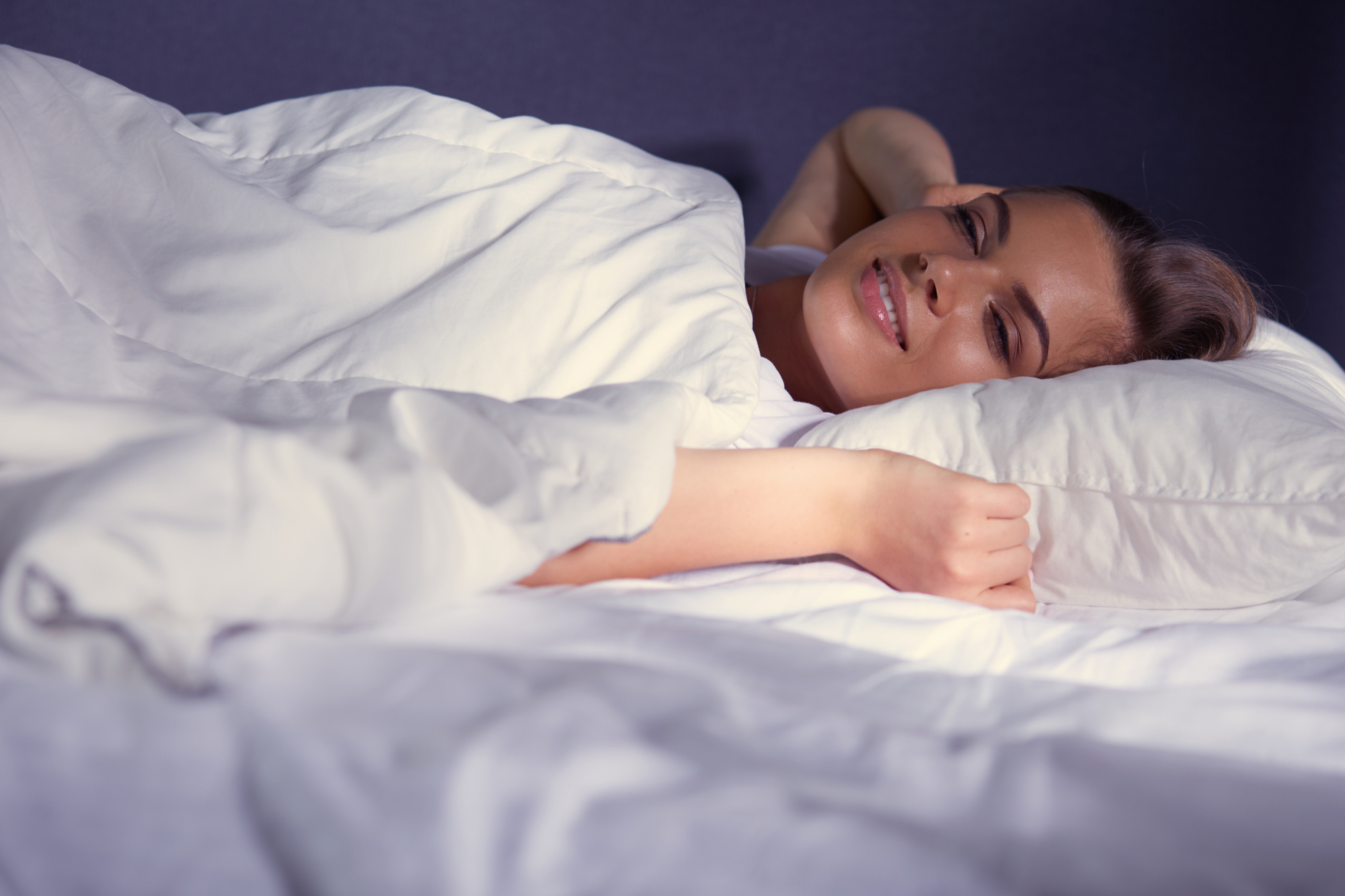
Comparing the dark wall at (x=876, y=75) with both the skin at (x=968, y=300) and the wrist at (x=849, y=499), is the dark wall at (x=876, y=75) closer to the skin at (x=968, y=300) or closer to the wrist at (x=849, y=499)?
the skin at (x=968, y=300)

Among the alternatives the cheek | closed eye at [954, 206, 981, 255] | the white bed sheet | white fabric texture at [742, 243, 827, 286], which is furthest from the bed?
white fabric texture at [742, 243, 827, 286]

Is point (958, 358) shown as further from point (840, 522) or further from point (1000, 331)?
point (840, 522)

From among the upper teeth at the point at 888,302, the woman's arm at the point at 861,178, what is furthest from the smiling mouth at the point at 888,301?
the woman's arm at the point at 861,178

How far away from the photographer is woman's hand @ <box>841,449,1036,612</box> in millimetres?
682

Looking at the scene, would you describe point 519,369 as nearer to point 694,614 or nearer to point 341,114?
point 694,614

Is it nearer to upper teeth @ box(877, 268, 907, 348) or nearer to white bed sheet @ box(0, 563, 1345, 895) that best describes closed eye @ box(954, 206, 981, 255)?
upper teeth @ box(877, 268, 907, 348)

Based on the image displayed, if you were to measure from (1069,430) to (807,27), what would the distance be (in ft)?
4.18

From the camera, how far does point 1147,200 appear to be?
1605mm

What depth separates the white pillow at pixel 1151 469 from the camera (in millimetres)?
667

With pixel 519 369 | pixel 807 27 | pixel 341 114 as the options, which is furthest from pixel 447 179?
pixel 807 27

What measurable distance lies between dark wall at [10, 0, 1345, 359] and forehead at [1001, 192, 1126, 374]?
75 cm

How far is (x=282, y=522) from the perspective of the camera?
1.30ft

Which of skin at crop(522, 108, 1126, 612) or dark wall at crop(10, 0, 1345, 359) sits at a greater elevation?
dark wall at crop(10, 0, 1345, 359)

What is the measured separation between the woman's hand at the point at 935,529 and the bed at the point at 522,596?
1.9 inches
